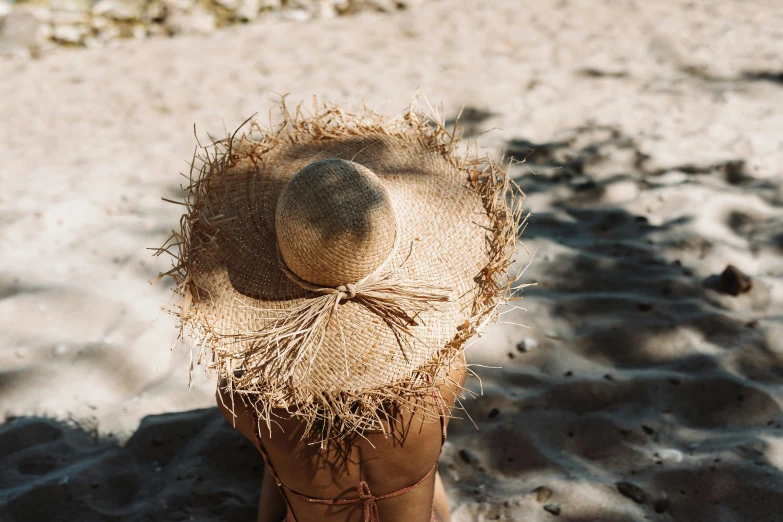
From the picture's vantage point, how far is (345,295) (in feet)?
4.42

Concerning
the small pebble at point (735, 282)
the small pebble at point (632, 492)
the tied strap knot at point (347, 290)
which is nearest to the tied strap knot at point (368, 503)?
the tied strap knot at point (347, 290)

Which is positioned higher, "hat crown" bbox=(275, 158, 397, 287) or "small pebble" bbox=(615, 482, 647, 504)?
"hat crown" bbox=(275, 158, 397, 287)

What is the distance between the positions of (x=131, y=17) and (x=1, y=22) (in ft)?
3.34

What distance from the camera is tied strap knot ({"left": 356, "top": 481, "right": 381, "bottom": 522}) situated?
5.13 feet

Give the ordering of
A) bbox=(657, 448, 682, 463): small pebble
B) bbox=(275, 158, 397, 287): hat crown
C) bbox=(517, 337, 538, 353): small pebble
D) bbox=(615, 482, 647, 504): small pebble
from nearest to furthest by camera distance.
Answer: bbox=(275, 158, 397, 287): hat crown < bbox=(615, 482, 647, 504): small pebble < bbox=(657, 448, 682, 463): small pebble < bbox=(517, 337, 538, 353): small pebble

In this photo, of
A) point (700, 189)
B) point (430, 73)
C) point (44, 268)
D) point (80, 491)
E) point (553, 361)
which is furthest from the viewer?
point (430, 73)

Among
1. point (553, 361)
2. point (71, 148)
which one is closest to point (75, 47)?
point (71, 148)

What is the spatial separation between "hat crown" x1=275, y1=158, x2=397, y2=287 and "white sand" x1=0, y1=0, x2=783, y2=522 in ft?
4.14

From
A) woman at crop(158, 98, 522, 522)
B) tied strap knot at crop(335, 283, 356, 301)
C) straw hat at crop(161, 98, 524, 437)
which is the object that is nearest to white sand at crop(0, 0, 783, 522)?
woman at crop(158, 98, 522, 522)

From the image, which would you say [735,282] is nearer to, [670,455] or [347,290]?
[670,455]

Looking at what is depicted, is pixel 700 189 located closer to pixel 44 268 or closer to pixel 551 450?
pixel 551 450

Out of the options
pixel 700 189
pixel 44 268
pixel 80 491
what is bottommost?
pixel 80 491

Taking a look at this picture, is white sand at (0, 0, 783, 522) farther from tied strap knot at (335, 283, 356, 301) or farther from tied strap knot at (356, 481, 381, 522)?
tied strap knot at (335, 283, 356, 301)

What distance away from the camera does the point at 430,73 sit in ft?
15.9
